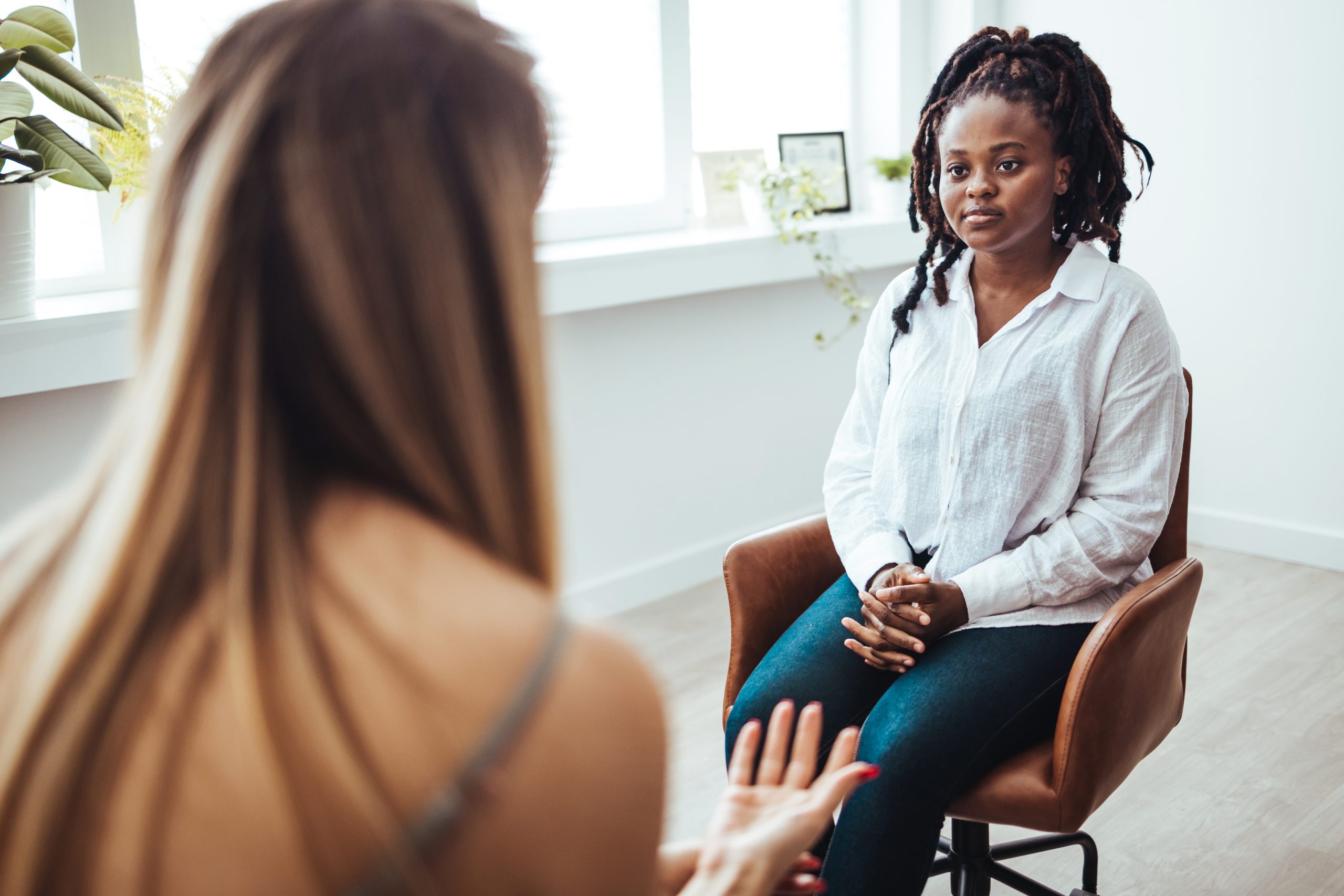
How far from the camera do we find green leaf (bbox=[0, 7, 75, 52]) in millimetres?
1833

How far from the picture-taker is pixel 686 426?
3.16 metres

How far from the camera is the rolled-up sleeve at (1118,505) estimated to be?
1458 millimetres

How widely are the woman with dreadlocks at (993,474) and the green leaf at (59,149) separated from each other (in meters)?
1.37

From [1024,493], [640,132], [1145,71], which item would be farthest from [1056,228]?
[1145,71]

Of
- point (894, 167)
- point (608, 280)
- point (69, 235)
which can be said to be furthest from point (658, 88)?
point (69, 235)

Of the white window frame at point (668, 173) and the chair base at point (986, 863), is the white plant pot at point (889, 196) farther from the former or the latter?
the chair base at point (986, 863)

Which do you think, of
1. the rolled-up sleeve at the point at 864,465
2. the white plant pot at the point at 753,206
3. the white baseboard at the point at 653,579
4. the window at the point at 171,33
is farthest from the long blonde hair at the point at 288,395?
the white plant pot at the point at 753,206

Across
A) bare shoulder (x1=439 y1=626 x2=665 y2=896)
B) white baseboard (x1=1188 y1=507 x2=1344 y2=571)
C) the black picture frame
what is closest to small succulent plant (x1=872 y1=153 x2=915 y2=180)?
the black picture frame

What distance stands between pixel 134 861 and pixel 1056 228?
151cm

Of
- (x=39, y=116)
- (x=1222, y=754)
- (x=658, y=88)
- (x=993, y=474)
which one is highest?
(x=658, y=88)

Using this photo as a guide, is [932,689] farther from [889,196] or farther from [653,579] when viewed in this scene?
[889,196]

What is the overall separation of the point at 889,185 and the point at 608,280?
4.10 feet

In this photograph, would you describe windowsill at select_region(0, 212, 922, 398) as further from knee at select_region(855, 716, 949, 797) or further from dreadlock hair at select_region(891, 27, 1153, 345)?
knee at select_region(855, 716, 949, 797)

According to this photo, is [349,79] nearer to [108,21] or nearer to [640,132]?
[108,21]
